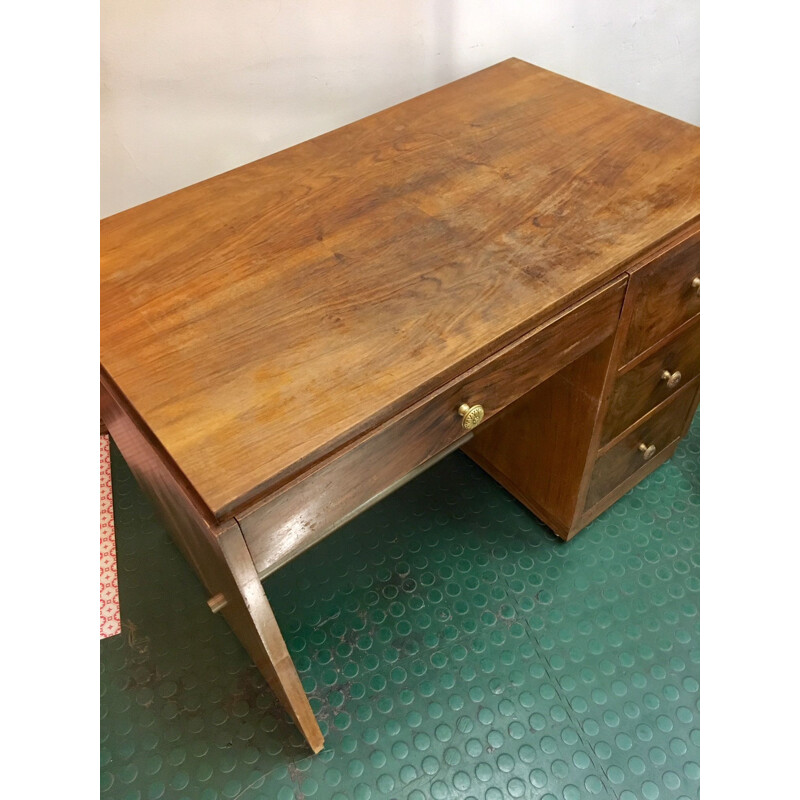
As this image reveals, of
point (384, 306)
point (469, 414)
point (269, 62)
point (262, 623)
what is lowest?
point (262, 623)

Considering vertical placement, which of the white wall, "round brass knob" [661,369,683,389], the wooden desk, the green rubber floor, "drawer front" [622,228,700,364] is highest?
the white wall

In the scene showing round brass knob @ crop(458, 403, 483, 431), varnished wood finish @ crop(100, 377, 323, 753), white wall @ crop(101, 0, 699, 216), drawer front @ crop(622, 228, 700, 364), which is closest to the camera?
varnished wood finish @ crop(100, 377, 323, 753)

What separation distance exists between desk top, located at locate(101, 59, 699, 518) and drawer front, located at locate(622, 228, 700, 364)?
0.15ft

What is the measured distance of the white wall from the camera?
97 cm

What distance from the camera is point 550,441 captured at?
1140 millimetres

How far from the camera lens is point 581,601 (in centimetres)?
120

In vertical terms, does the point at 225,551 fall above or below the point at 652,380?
above

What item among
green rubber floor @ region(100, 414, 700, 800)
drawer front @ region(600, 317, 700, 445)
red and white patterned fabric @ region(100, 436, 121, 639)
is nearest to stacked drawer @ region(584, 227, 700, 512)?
drawer front @ region(600, 317, 700, 445)

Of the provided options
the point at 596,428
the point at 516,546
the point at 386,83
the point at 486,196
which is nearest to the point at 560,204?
the point at 486,196

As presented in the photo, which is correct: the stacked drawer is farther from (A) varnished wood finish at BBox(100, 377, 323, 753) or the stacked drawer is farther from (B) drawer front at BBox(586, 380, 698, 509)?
(A) varnished wood finish at BBox(100, 377, 323, 753)

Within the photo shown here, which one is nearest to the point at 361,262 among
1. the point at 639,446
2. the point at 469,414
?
the point at 469,414

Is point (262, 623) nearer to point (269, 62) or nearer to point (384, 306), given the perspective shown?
point (384, 306)

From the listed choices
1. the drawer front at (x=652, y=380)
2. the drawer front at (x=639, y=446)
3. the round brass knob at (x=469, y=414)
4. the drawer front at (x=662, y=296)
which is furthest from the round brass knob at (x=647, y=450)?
the round brass knob at (x=469, y=414)

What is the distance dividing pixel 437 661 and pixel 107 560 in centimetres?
66
